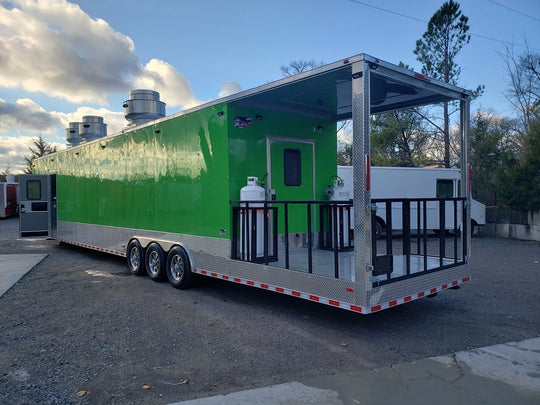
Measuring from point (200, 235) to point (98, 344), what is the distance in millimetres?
2299

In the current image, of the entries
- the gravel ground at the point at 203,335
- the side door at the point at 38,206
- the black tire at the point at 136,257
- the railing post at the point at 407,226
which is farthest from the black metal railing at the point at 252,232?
the side door at the point at 38,206

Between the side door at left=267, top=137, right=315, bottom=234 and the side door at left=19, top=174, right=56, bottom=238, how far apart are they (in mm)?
8654

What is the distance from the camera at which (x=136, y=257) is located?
27.6 ft

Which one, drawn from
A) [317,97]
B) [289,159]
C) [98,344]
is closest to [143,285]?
[98,344]

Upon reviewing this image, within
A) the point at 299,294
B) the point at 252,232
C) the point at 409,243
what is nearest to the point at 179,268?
the point at 252,232

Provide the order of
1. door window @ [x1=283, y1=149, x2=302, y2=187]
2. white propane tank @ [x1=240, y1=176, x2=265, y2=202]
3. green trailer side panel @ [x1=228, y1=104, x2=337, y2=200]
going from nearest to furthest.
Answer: white propane tank @ [x1=240, y1=176, x2=265, y2=202] → green trailer side panel @ [x1=228, y1=104, x2=337, y2=200] → door window @ [x1=283, y1=149, x2=302, y2=187]

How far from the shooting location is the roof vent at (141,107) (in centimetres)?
934

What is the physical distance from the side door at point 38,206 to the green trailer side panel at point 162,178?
7.60ft

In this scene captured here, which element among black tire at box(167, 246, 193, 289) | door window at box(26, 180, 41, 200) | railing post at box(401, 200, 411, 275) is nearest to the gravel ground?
black tire at box(167, 246, 193, 289)

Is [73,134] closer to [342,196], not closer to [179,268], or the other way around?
[179,268]

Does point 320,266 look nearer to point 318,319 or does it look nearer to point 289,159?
point 318,319

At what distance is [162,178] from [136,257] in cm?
182

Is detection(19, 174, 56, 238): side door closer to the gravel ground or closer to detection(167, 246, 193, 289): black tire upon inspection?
the gravel ground

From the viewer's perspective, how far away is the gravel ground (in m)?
3.84
